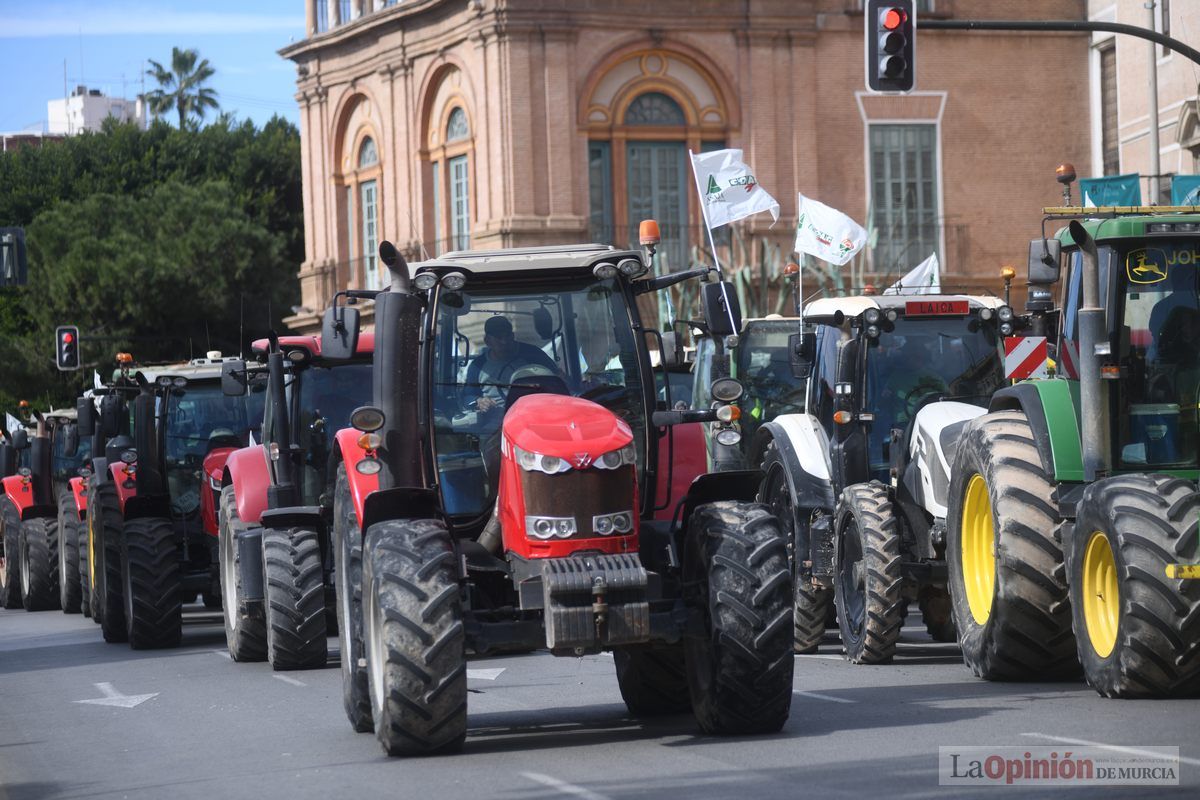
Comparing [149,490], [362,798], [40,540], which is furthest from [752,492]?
[40,540]

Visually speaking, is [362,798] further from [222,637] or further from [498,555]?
[222,637]

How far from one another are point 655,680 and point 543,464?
6.68 feet

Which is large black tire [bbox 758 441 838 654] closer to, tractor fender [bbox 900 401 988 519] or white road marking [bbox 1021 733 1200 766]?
tractor fender [bbox 900 401 988 519]

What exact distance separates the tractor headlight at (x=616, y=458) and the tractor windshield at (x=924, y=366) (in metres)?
5.55

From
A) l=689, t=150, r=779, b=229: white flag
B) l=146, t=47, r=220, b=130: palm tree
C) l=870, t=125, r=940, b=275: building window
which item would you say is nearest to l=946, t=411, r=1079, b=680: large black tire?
l=689, t=150, r=779, b=229: white flag

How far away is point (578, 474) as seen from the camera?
9930 mm

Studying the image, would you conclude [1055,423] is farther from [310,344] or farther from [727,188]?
[727,188]

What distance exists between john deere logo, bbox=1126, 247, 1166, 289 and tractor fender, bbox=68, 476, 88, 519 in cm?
1569

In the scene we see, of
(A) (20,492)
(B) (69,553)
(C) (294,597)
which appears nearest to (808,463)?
(C) (294,597)

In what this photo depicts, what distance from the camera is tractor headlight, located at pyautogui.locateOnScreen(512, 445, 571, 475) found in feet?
32.5

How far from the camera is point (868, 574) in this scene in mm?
13852

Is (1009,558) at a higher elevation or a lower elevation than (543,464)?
lower

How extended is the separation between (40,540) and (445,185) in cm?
1527

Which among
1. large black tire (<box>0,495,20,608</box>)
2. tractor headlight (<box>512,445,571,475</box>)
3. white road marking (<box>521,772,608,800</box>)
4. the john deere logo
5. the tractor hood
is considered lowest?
large black tire (<box>0,495,20,608</box>)
